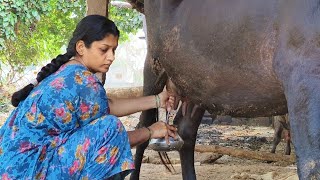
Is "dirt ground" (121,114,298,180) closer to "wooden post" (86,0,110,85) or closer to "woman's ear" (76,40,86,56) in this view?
"wooden post" (86,0,110,85)

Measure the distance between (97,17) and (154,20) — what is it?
0.60 metres

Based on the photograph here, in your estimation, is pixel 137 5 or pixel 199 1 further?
pixel 137 5

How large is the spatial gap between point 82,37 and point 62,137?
57cm

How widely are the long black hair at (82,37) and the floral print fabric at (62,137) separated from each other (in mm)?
109

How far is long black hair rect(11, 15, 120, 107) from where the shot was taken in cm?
276

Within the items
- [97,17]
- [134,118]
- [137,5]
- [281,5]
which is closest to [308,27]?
[281,5]

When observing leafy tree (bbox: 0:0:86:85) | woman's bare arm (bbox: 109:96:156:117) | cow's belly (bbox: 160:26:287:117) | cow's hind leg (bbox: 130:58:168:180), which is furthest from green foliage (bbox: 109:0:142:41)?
cow's belly (bbox: 160:26:287:117)

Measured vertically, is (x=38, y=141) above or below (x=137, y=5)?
below

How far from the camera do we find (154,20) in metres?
3.34

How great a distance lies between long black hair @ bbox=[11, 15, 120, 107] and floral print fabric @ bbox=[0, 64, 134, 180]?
0.36ft

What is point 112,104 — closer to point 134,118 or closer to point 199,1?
point 199,1

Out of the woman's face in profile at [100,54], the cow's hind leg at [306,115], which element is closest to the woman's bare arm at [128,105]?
the woman's face in profile at [100,54]

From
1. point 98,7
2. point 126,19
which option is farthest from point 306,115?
point 126,19

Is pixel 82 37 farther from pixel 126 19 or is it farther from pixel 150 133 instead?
pixel 126 19
